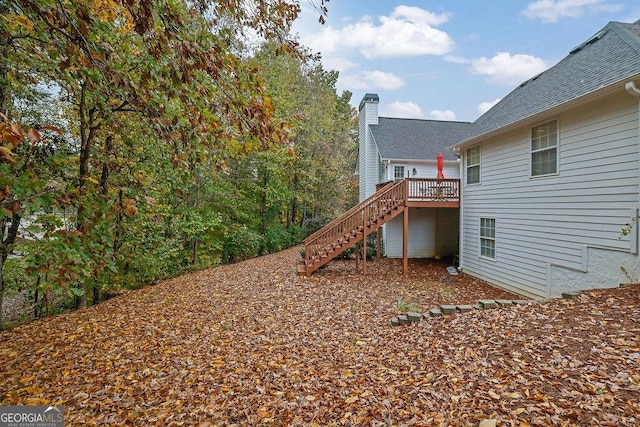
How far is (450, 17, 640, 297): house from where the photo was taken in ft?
17.4

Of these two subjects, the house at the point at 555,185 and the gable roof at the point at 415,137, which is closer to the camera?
the house at the point at 555,185

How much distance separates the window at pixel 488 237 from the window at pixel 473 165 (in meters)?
1.41

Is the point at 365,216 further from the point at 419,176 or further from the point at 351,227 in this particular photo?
the point at 419,176

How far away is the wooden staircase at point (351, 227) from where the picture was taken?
8.88m

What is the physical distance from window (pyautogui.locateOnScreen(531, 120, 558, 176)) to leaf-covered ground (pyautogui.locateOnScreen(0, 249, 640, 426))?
319 centimetres

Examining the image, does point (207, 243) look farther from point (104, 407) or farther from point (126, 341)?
point (104, 407)

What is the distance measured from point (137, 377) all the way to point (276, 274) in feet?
17.3

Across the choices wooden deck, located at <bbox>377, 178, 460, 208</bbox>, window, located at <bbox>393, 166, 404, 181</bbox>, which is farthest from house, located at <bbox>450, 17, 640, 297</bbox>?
window, located at <bbox>393, 166, 404, 181</bbox>

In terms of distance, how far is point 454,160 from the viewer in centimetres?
1297

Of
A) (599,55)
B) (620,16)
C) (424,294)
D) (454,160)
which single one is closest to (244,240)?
(424,294)

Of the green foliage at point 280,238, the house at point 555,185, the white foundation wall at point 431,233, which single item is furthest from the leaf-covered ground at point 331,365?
the green foliage at point 280,238

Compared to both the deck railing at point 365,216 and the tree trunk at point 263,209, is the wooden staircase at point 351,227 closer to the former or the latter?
the deck railing at point 365,216

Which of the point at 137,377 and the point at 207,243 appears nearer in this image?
the point at 137,377

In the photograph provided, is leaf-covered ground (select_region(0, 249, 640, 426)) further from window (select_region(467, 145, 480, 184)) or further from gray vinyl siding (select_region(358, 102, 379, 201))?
gray vinyl siding (select_region(358, 102, 379, 201))
